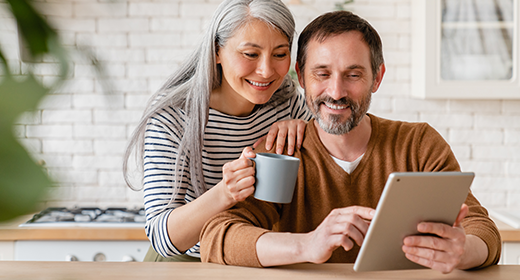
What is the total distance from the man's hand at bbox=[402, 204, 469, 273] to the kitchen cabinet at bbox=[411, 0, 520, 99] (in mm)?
1729

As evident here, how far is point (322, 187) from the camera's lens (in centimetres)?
134

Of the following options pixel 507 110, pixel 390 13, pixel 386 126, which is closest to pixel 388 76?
pixel 390 13

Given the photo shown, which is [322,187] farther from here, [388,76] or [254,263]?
[388,76]

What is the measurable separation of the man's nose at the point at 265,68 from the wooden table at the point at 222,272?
0.57 m

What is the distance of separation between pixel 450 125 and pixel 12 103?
2.88m

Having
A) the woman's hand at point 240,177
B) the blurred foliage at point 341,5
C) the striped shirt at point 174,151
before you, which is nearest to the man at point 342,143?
the woman's hand at point 240,177

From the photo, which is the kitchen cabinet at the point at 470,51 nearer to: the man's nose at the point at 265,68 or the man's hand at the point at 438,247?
the man's nose at the point at 265,68

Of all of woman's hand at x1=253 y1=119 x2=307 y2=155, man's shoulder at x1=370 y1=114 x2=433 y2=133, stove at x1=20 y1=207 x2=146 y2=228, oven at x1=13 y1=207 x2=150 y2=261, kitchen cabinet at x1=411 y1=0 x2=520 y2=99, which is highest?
kitchen cabinet at x1=411 y1=0 x2=520 y2=99

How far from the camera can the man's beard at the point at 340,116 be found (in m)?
1.34

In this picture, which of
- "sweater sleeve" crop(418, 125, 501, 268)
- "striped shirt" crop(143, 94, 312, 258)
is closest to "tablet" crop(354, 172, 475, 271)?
"sweater sleeve" crop(418, 125, 501, 268)

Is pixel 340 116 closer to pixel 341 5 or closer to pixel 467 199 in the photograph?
pixel 467 199

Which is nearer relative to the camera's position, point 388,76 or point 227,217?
point 227,217

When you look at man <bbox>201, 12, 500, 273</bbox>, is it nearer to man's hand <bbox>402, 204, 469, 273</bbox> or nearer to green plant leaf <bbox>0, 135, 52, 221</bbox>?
man's hand <bbox>402, 204, 469, 273</bbox>

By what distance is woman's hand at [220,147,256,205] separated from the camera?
1059 mm
